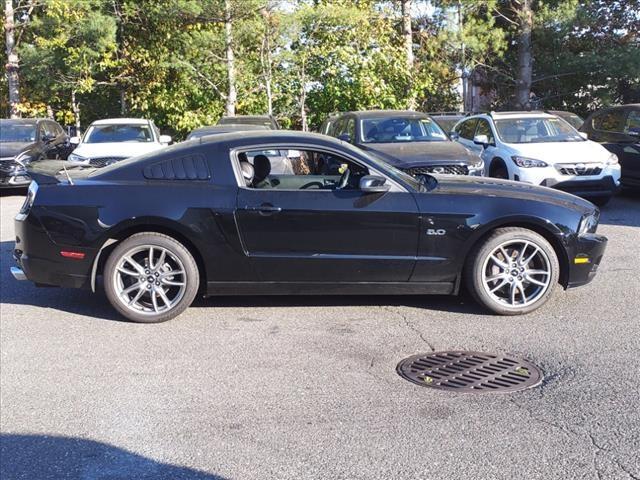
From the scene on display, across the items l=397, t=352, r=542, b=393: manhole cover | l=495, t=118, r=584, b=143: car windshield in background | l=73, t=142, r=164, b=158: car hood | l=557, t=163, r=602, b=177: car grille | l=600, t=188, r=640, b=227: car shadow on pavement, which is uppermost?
l=495, t=118, r=584, b=143: car windshield in background

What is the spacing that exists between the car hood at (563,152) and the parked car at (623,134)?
1082 millimetres

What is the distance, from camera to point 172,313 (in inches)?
223

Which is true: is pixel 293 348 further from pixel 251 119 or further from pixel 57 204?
pixel 251 119

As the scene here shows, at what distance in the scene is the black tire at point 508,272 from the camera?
5.68 meters

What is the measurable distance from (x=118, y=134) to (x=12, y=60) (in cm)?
1355

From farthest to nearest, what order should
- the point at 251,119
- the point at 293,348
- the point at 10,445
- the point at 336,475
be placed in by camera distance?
the point at 251,119 → the point at 293,348 → the point at 10,445 → the point at 336,475

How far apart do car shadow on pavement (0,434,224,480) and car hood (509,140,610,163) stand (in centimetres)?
887

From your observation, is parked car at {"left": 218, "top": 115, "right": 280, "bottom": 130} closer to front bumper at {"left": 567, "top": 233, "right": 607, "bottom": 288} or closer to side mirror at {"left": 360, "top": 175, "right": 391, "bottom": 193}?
side mirror at {"left": 360, "top": 175, "right": 391, "bottom": 193}

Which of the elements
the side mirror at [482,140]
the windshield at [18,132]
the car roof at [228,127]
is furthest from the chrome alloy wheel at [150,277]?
the windshield at [18,132]

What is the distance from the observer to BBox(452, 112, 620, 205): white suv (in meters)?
10.8

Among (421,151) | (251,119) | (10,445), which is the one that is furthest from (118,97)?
(10,445)

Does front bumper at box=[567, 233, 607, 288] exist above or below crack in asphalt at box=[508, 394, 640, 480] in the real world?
above

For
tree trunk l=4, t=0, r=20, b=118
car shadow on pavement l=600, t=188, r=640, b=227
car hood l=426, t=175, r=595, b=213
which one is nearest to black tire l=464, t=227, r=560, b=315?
car hood l=426, t=175, r=595, b=213

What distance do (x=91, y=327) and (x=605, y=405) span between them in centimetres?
387
